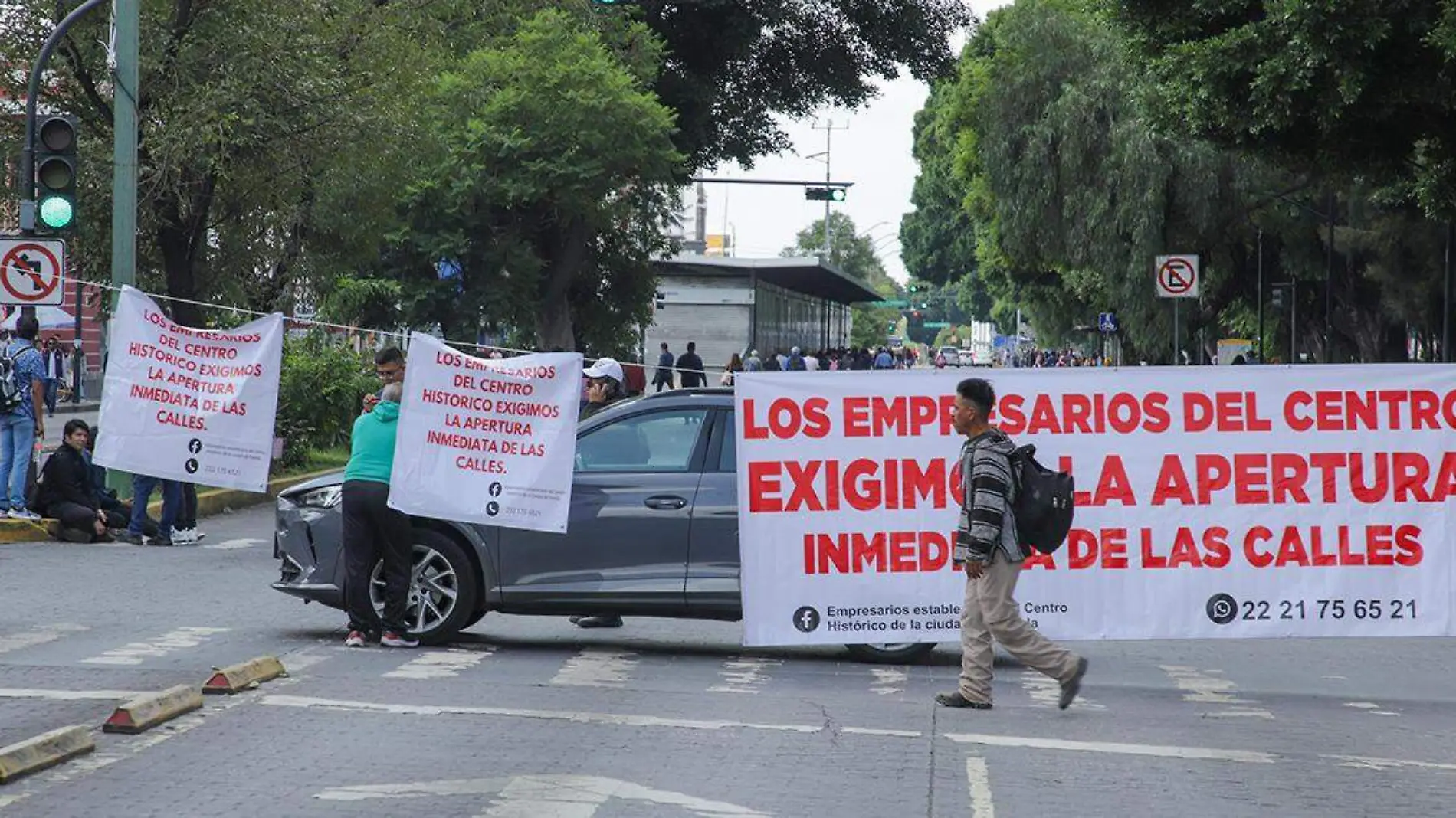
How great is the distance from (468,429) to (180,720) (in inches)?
144

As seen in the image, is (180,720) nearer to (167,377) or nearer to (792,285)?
(167,377)

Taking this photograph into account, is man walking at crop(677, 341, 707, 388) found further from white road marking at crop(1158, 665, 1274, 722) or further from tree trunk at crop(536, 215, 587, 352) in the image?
white road marking at crop(1158, 665, 1274, 722)

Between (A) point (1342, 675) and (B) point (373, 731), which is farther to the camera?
(A) point (1342, 675)

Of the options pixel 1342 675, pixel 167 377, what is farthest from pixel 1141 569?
pixel 167 377

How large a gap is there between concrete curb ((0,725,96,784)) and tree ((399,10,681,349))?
1120 inches

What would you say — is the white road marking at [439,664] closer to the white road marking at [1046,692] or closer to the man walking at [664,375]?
the white road marking at [1046,692]

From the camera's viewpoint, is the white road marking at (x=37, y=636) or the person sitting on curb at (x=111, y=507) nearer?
the white road marking at (x=37, y=636)

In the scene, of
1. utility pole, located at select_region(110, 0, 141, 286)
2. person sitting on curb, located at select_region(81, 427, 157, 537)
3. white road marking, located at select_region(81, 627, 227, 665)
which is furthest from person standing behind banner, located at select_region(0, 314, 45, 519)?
white road marking, located at select_region(81, 627, 227, 665)

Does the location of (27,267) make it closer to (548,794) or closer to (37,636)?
(37,636)

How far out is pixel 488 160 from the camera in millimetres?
38812

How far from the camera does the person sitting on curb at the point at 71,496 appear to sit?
18281 mm

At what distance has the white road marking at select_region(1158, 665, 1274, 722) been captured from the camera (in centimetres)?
1051

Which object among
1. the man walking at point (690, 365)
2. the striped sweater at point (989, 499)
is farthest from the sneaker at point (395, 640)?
the man walking at point (690, 365)

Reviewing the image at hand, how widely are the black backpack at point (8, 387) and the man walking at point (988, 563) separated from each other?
11.0 m
